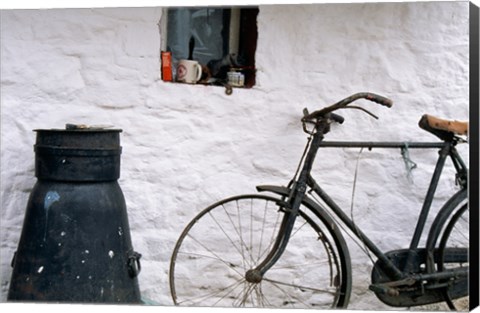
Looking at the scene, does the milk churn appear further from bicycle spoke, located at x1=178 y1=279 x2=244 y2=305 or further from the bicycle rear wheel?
the bicycle rear wheel

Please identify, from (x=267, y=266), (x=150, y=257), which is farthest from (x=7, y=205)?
(x=267, y=266)

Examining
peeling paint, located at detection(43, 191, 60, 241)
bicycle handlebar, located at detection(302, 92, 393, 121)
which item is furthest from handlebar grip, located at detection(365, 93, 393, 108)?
peeling paint, located at detection(43, 191, 60, 241)

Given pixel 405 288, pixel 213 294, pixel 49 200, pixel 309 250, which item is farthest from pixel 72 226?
pixel 405 288

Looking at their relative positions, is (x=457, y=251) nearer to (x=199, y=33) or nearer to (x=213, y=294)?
(x=213, y=294)

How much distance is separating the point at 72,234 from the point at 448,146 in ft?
5.18

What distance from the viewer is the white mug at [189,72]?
3.69m

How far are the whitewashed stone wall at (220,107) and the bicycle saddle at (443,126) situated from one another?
0.10 metres

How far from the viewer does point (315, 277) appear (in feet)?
11.9

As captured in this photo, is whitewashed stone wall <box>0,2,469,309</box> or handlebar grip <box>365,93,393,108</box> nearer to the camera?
handlebar grip <box>365,93,393,108</box>

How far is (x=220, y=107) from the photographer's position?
12.0ft

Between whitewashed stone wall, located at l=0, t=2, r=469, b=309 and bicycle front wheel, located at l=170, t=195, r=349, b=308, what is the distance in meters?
0.08

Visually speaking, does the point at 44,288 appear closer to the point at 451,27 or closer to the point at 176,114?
the point at 176,114

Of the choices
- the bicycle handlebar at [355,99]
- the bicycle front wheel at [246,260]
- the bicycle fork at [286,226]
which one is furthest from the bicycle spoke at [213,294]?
the bicycle handlebar at [355,99]

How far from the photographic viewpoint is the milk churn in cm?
332
